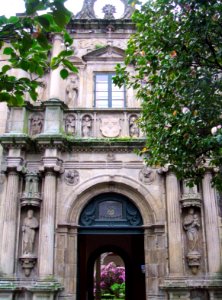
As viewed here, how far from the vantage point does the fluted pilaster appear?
446 inches

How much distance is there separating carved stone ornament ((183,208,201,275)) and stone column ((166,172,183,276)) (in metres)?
0.25

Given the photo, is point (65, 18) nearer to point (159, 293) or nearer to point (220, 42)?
point (220, 42)

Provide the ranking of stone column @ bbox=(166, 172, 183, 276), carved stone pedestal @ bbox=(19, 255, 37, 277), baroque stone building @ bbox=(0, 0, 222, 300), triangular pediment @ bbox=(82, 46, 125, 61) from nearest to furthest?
stone column @ bbox=(166, 172, 183, 276) → baroque stone building @ bbox=(0, 0, 222, 300) → carved stone pedestal @ bbox=(19, 255, 37, 277) → triangular pediment @ bbox=(82, 46, 125, 61)

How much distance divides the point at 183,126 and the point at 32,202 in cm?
563

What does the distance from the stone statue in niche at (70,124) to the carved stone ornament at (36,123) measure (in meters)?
0.78

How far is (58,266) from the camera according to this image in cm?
1159

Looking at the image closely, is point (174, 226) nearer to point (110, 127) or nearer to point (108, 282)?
point (110, 127)

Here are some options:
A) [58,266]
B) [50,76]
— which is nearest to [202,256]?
[58,266]

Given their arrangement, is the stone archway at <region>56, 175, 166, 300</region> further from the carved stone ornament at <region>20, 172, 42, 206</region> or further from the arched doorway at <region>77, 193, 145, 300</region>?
the carved stone ornament at <region>20, 172, 42, 206</region>

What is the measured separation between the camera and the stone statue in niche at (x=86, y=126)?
42.9 ft

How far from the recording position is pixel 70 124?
519 inches

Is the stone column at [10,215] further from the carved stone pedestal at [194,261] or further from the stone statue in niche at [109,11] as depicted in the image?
the stone statue in niche at [109,11]

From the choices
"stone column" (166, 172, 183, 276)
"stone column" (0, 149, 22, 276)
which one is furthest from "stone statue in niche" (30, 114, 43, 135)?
"stone column" (166, 172, 183, 276)

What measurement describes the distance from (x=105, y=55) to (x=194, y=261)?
7.33 m
